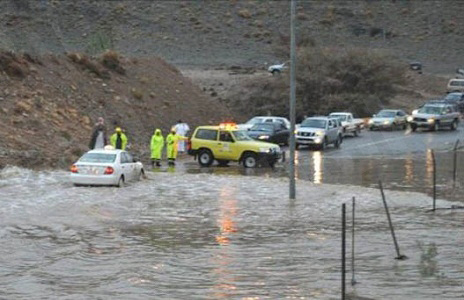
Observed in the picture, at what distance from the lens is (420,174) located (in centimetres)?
3806

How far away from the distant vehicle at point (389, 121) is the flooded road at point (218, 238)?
2660cm

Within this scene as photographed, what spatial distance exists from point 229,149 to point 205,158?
107cm

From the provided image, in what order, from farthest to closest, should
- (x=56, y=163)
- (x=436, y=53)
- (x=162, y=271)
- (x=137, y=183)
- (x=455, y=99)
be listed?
(x=436, y=53) → (x=455, y=99) → (x=56, y=163) → (x=137, y=183) → (x=162, y=271)

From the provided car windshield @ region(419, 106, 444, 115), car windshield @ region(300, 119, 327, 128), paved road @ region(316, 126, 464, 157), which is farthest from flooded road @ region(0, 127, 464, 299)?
car windshield @ region(419, 106, 444, 115)

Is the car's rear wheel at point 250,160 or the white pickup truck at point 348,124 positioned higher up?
the white pickup truck at point 348,124

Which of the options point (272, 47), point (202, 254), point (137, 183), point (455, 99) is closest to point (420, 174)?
point (137, 183)

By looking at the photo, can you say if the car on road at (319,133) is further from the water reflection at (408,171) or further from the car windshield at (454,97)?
the car windshield at (454,97)

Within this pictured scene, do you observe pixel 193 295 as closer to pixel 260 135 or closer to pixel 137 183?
pixel 137 183

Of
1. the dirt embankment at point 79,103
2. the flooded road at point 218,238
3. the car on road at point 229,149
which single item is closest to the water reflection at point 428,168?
the flooded road at point 218,238

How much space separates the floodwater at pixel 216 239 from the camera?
1634cm

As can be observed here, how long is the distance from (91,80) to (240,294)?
1491 inches

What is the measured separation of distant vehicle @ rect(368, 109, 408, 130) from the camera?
63562mm

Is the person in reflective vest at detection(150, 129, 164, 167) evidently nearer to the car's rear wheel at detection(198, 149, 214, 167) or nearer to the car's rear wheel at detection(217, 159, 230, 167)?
the car's rear wheel at detection(198, 149, 214, 167)

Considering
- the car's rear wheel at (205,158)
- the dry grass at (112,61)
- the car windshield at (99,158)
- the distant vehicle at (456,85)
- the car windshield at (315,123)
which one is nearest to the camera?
the car windshield at (99,158)
